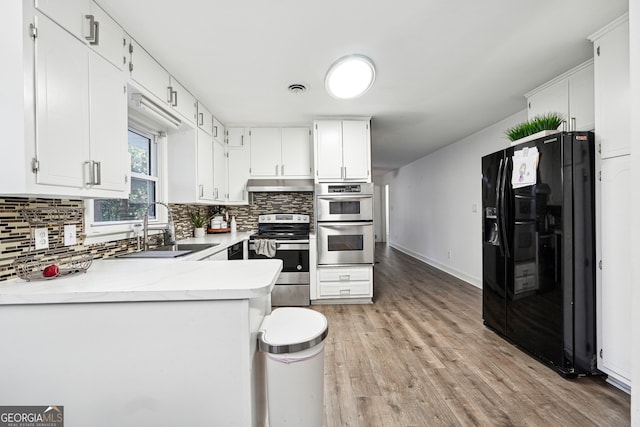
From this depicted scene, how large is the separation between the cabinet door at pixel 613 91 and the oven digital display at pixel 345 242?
221 centimetres

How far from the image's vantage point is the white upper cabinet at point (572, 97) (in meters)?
2.16

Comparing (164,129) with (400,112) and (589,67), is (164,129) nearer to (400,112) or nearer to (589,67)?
(400,112)

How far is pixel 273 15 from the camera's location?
164 cm

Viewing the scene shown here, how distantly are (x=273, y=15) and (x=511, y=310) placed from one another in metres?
2.80

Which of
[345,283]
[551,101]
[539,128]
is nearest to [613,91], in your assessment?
[539,128]

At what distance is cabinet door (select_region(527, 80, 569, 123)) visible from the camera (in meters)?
2.37

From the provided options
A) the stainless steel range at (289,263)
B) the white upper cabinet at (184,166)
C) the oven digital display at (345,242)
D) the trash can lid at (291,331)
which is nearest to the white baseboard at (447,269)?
the oven digital display at (345,242)

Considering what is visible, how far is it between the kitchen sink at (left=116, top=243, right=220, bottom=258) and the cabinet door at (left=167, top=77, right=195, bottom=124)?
1.16 meters

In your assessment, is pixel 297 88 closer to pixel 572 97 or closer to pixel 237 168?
pixel 237 168

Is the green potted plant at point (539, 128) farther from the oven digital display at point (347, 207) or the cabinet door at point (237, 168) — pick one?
the cabinet door at point (237, 168)

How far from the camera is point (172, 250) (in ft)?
7.73

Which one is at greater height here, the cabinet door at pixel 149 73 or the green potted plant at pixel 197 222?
the cabinet door at pixel 149 73

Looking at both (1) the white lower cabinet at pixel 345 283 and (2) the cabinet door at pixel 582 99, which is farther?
(1) the white lower cabinet at pixel 345 283

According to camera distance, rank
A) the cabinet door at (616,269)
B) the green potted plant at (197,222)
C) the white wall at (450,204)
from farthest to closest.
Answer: the white wall at (450,204) < the green potted plant at (197,222) < the cabinet door at (616,269)
